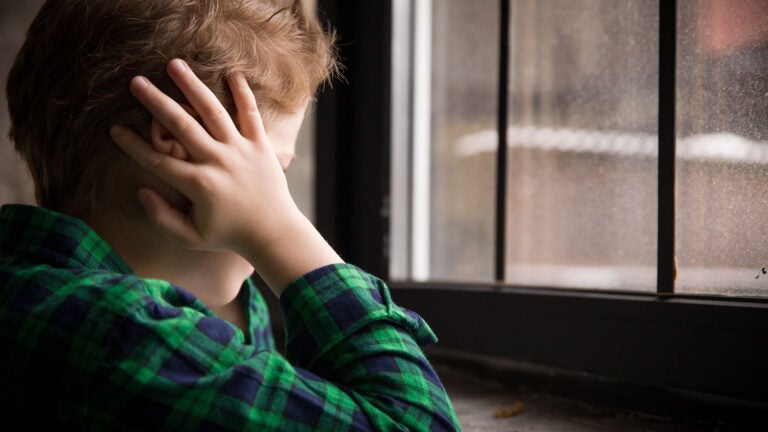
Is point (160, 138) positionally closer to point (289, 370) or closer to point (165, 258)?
point (165, 258)

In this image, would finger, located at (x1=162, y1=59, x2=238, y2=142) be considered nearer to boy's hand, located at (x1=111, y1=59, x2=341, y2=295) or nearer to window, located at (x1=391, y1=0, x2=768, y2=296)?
boy's hand, located at (x1=111, y1=59, x2=341, y2=295)

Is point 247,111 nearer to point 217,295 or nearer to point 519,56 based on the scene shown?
point 217,295

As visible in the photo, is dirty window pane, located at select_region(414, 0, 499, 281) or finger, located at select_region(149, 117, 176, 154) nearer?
finger, located at select_region(149, 117, 176, 154)

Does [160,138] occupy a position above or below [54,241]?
above

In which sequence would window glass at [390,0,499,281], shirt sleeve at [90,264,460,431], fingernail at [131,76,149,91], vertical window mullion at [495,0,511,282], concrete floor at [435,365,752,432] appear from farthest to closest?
1. window glass at [390,0,499,281]
2. vertical window mullion at [495,0,511,282]
3. concrete floor at [435,365,752,432]
4. fingernail at [131,76,149,91]
5. shirt sleeve at [90,264,460,431]

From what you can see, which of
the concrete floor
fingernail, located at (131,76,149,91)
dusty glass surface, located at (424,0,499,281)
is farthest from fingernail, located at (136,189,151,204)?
dusty glass surface, located at (424,0,499,281)

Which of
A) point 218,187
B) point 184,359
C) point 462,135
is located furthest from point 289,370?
point 462,135

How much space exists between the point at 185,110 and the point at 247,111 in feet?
0.21

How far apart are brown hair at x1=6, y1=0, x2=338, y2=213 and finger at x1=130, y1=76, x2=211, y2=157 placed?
3 cm

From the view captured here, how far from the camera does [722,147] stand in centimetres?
77

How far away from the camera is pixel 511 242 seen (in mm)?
1033

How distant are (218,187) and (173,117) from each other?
0.28 ft

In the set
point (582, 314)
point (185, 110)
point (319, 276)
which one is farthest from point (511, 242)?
point (185, 110)

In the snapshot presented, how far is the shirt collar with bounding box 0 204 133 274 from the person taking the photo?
2.18 feet
